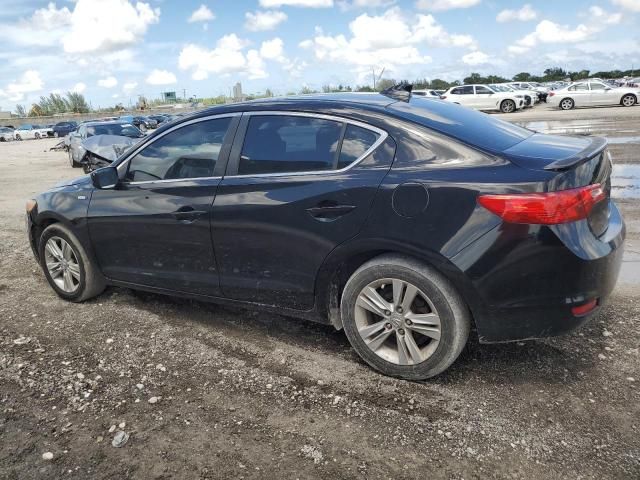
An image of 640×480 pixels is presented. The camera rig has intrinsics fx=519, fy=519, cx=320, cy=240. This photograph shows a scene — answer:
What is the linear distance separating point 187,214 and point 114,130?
15509 millimetres

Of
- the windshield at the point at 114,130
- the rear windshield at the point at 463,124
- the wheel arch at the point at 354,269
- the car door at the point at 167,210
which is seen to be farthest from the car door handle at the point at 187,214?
the windshield at the point at 114,130

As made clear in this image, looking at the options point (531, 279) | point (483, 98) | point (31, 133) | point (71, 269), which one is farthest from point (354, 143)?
point (31, 133)

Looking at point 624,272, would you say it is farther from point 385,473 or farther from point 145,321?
point 145,321

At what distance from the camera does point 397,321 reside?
3.07m

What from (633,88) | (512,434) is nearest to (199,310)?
(512,434)

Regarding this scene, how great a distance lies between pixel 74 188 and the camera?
4.45 m

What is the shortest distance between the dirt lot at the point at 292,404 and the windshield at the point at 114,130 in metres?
14.1

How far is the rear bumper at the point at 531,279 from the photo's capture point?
2.68 m

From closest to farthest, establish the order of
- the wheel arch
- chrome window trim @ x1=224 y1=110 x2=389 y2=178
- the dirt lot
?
the dirt lot < the wheel arch < chrome window trim @ x1=224 y1=110 x2=389 y2=178

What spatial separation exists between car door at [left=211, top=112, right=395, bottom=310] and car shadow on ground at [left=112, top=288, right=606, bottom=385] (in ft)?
1.47

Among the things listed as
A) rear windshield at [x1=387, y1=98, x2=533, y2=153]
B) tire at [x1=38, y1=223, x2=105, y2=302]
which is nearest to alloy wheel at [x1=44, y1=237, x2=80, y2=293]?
tire at [x1=38, y1=223, x2=105, y2=302]

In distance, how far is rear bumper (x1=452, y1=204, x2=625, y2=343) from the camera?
2680 mm

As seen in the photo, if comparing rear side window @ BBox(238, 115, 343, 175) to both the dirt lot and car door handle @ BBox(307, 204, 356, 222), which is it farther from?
the dirt lot

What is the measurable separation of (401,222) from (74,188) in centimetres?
300
